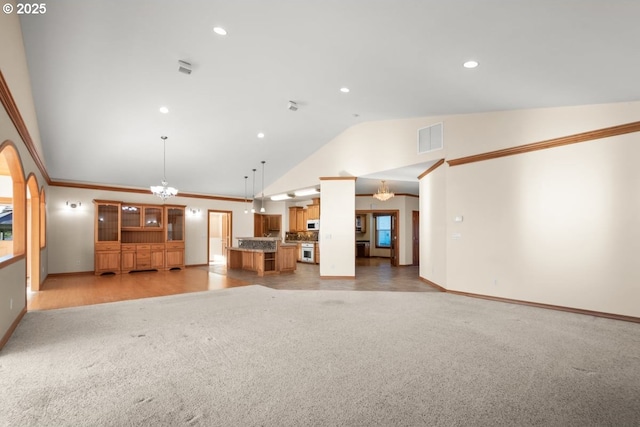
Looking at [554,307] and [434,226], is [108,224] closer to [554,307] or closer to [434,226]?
[434,226]

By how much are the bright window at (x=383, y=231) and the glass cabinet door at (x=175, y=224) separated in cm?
785

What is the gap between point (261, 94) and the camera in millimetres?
5645

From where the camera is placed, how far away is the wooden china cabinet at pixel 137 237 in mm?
8852

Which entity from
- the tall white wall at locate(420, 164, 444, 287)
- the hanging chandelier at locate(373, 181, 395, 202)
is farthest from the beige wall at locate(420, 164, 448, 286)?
the hanging chandelier at locate(373, 181, 395, 202)

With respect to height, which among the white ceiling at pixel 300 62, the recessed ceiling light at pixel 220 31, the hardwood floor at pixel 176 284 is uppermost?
the recessed ceiling light at pixel 220 31

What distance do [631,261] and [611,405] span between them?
300cm

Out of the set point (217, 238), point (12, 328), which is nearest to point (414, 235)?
point (217, 238)

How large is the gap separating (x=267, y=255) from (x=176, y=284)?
265 cm

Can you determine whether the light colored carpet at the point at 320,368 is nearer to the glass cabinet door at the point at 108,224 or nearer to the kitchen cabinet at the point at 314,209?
the glass cabinet door at the point at 108,224

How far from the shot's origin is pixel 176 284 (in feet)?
23.9

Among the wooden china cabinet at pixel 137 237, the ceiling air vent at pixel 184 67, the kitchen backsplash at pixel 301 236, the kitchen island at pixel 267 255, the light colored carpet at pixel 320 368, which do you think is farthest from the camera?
the kitchen backsplash at pixel 301 236

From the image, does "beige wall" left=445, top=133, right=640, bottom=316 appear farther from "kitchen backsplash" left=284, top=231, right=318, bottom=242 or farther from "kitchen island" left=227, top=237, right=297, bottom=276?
"kitchen backsplash" left=284, top=231, right=318, bottom=242

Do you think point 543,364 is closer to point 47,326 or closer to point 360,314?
point 360,314

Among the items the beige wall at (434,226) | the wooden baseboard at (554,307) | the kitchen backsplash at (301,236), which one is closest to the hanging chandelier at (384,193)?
the beige wall at (434,226)
